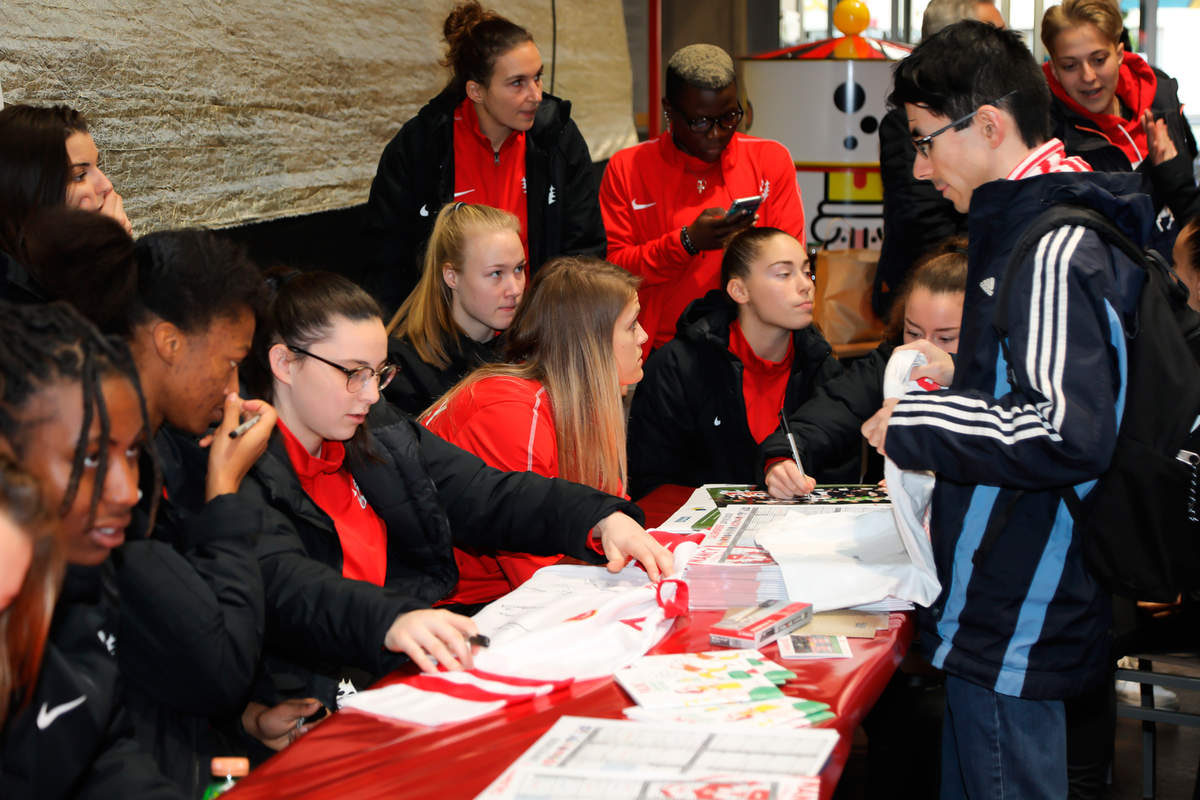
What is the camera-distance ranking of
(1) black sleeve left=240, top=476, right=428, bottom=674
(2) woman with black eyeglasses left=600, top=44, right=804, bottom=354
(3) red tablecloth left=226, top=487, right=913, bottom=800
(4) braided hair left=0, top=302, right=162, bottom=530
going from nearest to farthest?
(4) braided hair left=0, top=302, right=162, bottom=530 → (3) red tablecloth left=226, top=487, right=913, bottom=800 → (1) black sleeve left=240, top=476, right=428, bottom=674 → (2) woman with black eyeglasses left=600, top=44, right=804, bottom=354

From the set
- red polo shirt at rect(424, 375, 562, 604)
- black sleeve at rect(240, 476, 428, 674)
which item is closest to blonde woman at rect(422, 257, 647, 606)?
red polo shirt at rect(424, 375, 562, 604)

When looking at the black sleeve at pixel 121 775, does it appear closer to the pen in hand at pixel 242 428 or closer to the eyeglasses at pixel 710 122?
the pen in hand at pixel 242 428

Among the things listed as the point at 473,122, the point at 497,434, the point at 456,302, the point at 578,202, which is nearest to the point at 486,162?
the point at 473,122

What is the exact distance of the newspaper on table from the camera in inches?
50.9

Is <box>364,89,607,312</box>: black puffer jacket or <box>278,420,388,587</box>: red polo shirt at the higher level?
<box>364,89,607,312</box>: black puffer jacket

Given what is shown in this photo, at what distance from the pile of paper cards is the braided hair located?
744 mm

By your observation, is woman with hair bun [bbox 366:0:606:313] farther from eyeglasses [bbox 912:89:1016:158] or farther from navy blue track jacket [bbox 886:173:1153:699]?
navy blue track jacket [bbox 886:173:1153:699]

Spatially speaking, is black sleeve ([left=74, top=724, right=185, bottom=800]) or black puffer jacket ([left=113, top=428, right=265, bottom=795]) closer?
black sleeve ([left=74, top=724, right=185, bottom=800])

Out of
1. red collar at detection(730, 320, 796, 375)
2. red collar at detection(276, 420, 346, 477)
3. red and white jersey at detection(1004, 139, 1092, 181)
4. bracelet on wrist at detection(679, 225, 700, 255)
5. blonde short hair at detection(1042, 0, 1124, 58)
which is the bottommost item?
red collar at detection(730, 320, 796, 375)

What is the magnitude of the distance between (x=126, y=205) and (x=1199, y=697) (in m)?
3.35

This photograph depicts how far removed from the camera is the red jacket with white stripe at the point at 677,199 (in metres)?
3.84

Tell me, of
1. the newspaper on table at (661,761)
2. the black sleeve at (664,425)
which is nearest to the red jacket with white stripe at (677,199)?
the black sleeve at (664,425)

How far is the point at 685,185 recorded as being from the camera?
386 centimetres

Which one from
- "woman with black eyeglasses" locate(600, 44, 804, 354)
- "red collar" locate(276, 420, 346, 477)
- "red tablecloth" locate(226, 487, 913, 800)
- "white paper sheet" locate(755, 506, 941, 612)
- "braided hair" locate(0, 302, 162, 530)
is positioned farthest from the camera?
"woman with black eyeglasses" locate(600, 44, 804, 354)
